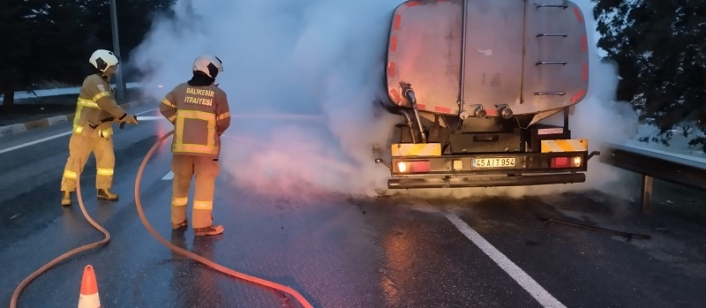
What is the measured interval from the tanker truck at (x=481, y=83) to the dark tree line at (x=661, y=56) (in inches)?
116

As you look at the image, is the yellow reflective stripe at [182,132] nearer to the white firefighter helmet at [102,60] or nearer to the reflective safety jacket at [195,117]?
the reflective safety jacket at [195,117]

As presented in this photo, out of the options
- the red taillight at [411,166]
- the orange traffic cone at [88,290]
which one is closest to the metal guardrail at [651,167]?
the red taillight at [411,166]

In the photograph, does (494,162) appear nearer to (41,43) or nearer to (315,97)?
(315,97)

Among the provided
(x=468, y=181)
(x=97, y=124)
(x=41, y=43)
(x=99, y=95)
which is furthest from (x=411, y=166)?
(x=41, y=43)

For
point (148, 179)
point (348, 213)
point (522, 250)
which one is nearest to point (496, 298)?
point (522, 250)

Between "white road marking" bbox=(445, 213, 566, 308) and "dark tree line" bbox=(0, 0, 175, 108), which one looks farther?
"dark tree line" bbox=(0, 0, 175, 108)

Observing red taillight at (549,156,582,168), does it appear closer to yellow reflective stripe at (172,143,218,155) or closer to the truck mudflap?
the truck mudflap

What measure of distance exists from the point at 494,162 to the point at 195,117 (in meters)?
3.03

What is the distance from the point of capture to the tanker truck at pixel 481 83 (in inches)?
248

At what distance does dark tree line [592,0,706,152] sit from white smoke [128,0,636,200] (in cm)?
112

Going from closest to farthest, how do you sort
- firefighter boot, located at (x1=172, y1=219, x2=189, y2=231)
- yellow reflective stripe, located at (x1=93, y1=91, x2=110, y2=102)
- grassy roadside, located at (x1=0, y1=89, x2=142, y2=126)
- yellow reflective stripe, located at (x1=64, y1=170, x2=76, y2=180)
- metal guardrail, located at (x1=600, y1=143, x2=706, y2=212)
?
firefighter boot, located at (x1=172, y1=219, x2=189, y2=231), metal guardrail, located at (x1=600, y1=143, x2=706, y2=212), yellow reflective stripe, located at (x1=93, y1=91, x2=110, y2=102), yellow reflective stripe, located at (x1=64, y1=170, x2=76, y2=180), grassy roadside, located at (x1=0, y1=89, x2=142, y2=126)

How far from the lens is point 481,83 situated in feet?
21.2

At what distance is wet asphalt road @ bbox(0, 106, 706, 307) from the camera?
14.1 feet

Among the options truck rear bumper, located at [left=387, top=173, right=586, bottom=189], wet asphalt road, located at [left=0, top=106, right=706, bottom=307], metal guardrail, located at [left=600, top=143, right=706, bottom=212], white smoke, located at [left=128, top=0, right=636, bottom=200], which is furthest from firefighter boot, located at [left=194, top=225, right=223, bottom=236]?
metal guardrail, located at [left=600, top=143, right=706, bottom=212]
